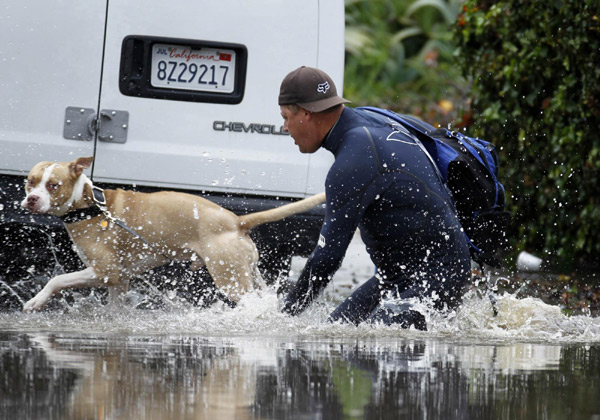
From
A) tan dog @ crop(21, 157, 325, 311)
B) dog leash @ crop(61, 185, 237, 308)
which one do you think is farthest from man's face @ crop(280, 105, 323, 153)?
dog leash @ crop(61, 185, 237, 308)

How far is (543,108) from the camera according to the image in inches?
372

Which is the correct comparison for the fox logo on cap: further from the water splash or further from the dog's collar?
the dog's collar

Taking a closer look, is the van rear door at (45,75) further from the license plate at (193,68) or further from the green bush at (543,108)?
the green bush at (543,108)

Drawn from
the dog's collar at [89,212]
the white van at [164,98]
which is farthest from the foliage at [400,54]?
the dog's collar at [89,212]

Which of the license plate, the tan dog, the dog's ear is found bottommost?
the tan dog

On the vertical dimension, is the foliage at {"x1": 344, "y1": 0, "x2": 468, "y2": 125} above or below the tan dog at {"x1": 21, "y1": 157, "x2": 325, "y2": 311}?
above

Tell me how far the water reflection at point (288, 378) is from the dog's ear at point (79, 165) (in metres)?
1.49

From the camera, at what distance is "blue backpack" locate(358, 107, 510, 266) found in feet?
18.1

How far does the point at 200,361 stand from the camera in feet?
15.8

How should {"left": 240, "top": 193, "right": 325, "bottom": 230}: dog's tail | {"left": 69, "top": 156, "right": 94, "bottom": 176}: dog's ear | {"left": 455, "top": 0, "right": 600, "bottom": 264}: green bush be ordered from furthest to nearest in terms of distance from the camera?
{"left": 455, "top": 0, "right": 600, "bottom": 264}: green bush
{"left": 240, "top": 193, "right": 325, "bottom": 230}: dog's tail
{"left": 69, "top": 156, "right": 94, "bottom": 176}: dog's ear

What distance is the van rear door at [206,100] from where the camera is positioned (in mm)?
7023

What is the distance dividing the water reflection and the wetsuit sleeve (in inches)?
16.7

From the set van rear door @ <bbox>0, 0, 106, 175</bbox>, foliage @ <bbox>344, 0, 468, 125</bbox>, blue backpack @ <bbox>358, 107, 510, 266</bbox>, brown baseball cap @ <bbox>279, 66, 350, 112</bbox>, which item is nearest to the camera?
brown baseball cap @ <bbox>279, 66, 350, 112</bbox>

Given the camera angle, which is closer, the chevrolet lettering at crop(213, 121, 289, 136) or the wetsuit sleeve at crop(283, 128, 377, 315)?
the wetsuit sleeve at crop(283, 128, 377, 315)
